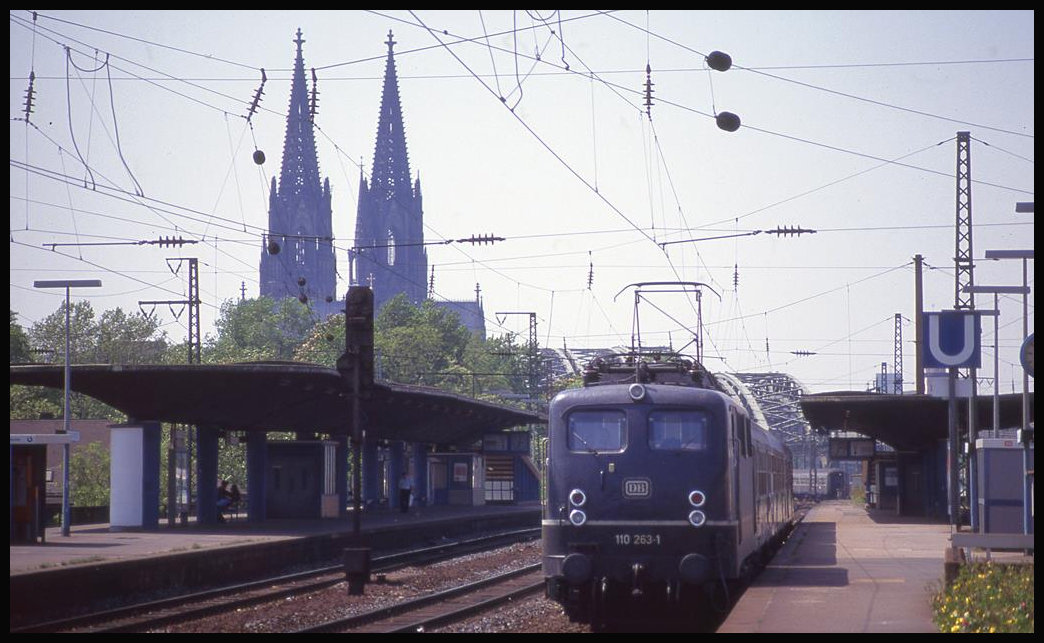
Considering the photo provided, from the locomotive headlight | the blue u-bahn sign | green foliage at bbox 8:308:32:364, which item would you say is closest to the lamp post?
the blue u-bahn sign

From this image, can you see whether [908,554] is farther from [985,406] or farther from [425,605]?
[985,406]

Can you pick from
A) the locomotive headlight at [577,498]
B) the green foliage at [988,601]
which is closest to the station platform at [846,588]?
the green foliage at [988,601]

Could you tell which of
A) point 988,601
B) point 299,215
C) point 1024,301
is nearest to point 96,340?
point 299,215

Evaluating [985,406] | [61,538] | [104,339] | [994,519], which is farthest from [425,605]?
[104,339]

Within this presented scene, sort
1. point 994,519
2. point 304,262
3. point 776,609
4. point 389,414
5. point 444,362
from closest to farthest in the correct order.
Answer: point 776,609 < point 994,519 < point 389,414 < point 444,362 < point 304,262

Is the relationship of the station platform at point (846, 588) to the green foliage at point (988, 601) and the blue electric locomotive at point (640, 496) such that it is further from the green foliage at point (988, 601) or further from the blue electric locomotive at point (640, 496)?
the blue electric locomotive at point (640, 496)

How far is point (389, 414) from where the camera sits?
36781 mm

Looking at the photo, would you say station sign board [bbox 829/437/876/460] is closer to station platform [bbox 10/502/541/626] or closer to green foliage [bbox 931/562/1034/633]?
station platform [bbox 10/502/541/626]

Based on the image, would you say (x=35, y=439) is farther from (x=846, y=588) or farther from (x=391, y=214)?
(x=391, y=214)

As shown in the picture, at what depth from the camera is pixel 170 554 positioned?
2103cm

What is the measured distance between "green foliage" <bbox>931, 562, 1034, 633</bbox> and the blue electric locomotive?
255 centimetres

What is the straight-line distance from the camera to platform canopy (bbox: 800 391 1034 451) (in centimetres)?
3569

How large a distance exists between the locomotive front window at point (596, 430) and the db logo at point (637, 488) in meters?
0.45

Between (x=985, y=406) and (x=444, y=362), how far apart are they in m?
76.3
